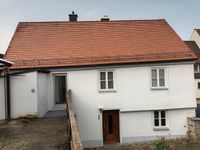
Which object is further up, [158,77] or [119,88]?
[158,77]

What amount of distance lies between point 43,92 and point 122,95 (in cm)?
532

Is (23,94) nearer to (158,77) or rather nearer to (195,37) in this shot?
(158,77)

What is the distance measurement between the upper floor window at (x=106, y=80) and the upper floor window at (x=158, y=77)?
2.80 m

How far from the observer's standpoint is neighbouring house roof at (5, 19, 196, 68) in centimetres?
1966

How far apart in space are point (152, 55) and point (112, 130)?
5898 mm

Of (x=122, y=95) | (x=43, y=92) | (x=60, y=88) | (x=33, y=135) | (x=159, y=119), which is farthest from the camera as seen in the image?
(x=60, y=88)

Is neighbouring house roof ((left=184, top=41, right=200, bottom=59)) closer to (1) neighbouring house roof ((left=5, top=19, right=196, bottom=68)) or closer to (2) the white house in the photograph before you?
(1) neighbouring house roof ((left=5, top=19, right=196, bottom=68))

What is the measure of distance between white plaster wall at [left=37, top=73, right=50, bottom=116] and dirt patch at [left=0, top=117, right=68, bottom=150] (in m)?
2.52

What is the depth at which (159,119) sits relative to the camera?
65.2ft

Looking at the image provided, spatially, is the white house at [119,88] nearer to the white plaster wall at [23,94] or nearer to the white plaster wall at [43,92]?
the white plaster wall at [43,92]

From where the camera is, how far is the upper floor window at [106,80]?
19472 millimetres

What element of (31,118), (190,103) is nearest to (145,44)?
(190,103)

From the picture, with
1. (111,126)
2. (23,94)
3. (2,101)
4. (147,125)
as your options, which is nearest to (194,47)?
(147,125)

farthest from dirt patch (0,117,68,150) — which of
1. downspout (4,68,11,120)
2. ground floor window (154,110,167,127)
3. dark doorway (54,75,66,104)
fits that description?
ground floor window (154,110,167,127)
